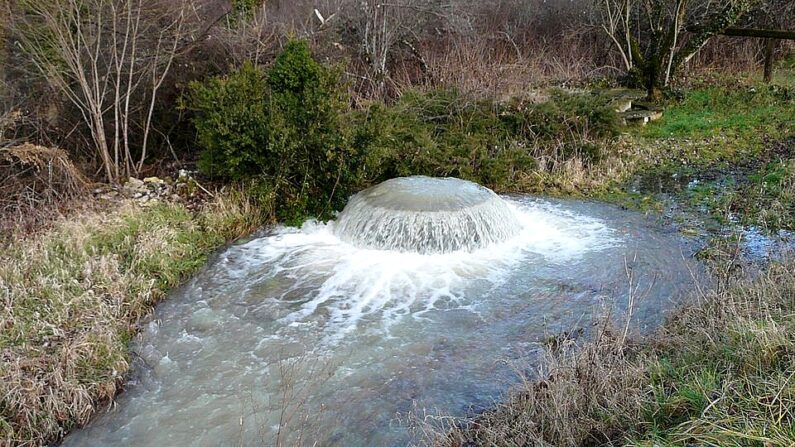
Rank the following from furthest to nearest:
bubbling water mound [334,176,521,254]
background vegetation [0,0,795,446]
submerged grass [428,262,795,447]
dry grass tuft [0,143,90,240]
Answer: bubbling water mound [334,176,521,254]
dry grass tuft [0,143,90,240]
background vegetation [0,0,795,446]
submerged grass [428,262,795,447]

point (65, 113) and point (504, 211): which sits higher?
point (65, 113)

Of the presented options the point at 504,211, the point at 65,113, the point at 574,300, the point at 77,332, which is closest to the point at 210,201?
the point at 65,113

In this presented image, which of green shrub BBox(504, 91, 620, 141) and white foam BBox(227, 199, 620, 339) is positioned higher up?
green shrub BBox(504, 91, 620, 141)

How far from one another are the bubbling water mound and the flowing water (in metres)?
0.13

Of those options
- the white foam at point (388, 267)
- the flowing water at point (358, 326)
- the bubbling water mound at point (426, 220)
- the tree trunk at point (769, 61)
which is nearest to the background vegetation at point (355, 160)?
the tree trunk at point (769, 61)

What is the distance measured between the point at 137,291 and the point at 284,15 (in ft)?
25.1

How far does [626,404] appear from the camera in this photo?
12.9ft

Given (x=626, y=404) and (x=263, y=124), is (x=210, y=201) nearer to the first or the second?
(x=263, y=124)

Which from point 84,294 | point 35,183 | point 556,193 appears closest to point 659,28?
point 556,193

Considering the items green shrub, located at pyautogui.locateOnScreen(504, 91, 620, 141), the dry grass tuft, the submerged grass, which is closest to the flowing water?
the submerged grass

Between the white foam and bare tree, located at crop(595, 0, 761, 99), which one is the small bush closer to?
the white foam

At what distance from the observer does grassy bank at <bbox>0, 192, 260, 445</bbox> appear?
462cm

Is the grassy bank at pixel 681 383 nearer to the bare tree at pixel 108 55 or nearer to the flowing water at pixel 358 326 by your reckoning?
the flowing water at pixel 358 326

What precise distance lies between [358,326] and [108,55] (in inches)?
223
